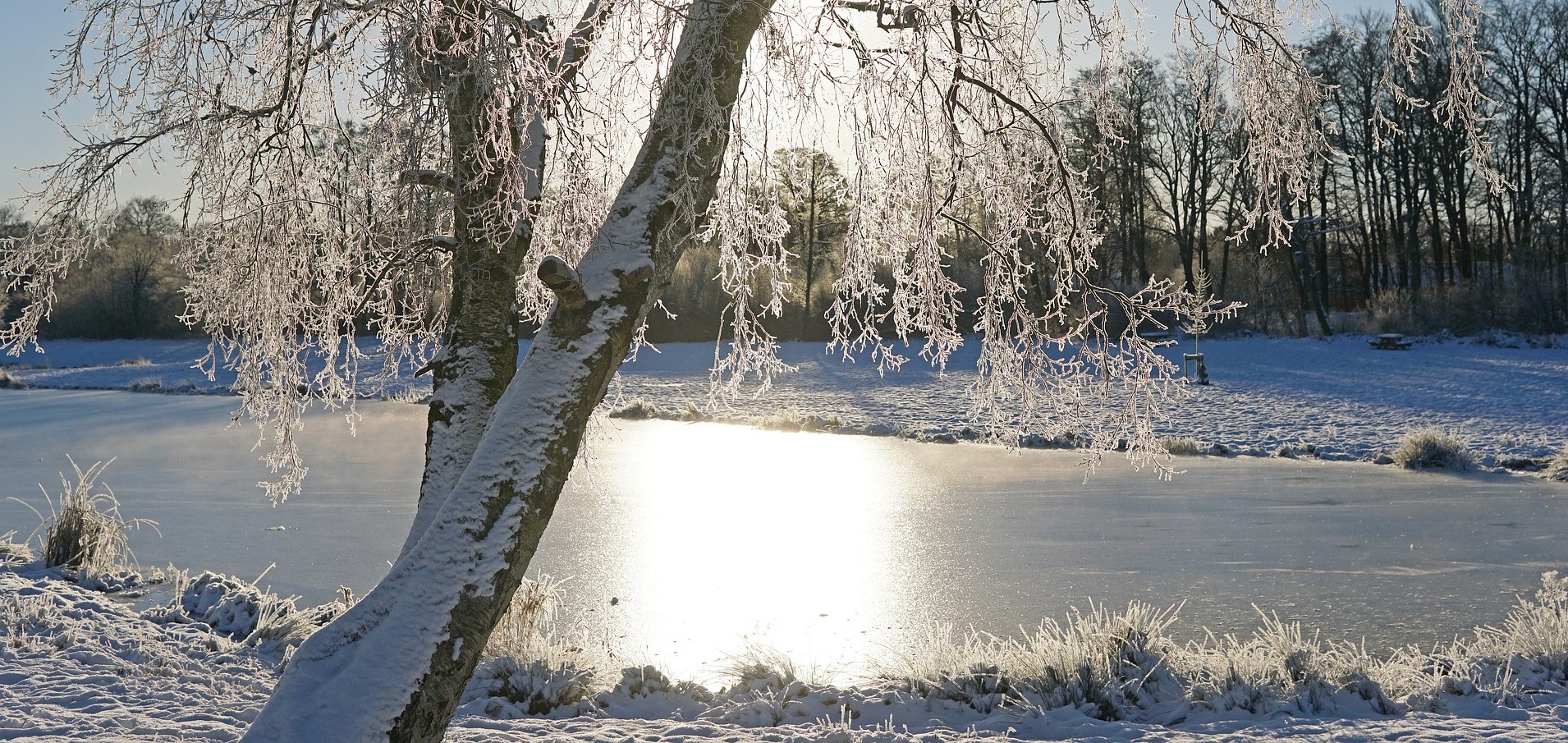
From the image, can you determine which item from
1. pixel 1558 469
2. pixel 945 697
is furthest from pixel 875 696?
pixel 1558 469

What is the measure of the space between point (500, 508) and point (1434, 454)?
12.9 meters

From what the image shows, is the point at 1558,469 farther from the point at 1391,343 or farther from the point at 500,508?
the point at 1391,343

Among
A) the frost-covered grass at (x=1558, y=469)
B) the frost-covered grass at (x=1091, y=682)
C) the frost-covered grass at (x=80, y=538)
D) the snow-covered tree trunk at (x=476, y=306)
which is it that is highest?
the snow-covered tree trunk at (x=476, y=306)

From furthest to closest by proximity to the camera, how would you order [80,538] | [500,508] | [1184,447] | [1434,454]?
[1184,447] → [1434,454] → [80,538] → [500,508]

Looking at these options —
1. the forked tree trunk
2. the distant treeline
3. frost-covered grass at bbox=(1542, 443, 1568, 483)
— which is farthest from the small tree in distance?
the distant treeline

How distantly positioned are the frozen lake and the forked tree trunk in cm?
246

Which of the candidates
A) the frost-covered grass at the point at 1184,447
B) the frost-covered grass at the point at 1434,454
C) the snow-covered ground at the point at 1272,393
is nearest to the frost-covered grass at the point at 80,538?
the snow-covered ground at the point at 1272,393

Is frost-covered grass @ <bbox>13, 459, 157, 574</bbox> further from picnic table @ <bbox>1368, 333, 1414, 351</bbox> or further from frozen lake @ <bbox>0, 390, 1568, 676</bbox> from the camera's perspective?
picnic table @ <bbox>1368, 333, 1414, 351</bbox>

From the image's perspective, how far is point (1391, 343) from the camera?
84.9 feet

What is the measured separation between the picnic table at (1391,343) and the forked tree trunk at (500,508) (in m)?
26.6

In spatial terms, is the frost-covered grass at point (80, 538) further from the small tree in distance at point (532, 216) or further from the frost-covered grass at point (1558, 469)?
the frost-covered grass at point (1558, 469)

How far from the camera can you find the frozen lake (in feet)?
21.0

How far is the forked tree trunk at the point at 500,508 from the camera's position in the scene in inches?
117

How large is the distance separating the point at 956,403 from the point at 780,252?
15744 millimetres
